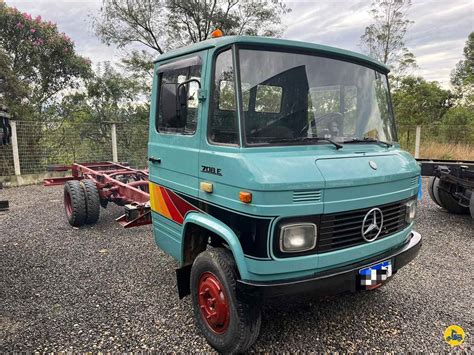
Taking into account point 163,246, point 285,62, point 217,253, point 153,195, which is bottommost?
point 163,246

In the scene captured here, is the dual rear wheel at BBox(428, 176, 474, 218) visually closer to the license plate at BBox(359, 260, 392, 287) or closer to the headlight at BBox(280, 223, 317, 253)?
the license plate at BBox(359, 260, 392, 287)

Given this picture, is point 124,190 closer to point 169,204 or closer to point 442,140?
point 169,204

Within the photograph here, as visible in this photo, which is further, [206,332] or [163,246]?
[163,246]

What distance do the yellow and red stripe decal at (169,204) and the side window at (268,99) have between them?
0.99 m

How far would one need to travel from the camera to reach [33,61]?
11359 mm

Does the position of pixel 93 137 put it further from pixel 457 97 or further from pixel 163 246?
pixel 457 97

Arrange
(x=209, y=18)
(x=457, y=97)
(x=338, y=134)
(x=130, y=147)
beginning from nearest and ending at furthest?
(x=338, y=134) < (x=130, y=147) < (x=209, y=18) < (x=457, y=97)

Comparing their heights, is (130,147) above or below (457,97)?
below

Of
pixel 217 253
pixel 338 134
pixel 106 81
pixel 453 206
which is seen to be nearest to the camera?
pixel 217 253

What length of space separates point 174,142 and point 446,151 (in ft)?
40.4

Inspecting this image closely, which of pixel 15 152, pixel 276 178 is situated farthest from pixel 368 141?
pixel 15 152

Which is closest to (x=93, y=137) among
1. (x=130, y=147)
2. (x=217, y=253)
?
(x=130, y=147)

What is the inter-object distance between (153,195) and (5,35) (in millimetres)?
10636

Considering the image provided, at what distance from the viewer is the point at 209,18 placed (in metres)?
15.6
